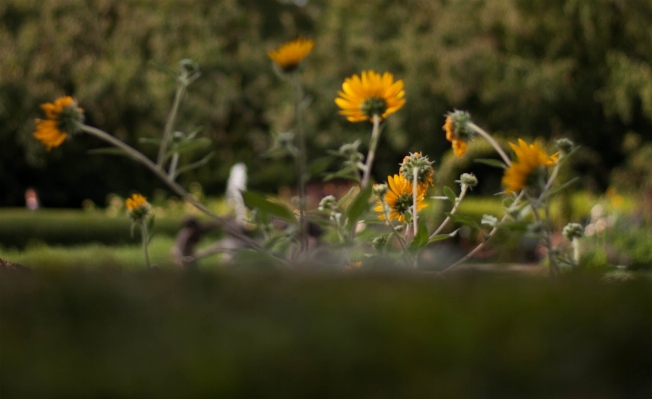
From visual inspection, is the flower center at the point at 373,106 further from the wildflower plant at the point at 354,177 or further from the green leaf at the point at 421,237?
the green leaf at the point at 421,237

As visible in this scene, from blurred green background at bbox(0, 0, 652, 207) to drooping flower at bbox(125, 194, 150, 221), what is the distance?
50.1 feet

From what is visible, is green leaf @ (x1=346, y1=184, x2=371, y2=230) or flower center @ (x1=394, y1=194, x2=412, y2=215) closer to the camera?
green leaf @ (x1=346, y1=184, x2=371, y2=230)

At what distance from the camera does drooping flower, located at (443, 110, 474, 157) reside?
149cm

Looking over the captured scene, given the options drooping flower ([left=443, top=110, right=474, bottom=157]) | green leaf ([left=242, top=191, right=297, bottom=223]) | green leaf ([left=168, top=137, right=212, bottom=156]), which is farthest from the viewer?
drooping flower ([left=443, top=110, right=474, bottom=157])

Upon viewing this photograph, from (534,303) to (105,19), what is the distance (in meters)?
21.7

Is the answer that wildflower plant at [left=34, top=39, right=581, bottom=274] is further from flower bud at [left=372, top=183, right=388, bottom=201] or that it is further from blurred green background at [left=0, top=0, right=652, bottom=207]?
blurred green background at [left=0, top=0, right=652, bottom=207]

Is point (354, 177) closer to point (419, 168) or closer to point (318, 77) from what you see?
point (419, 168)

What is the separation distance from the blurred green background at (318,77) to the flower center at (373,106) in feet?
49.6

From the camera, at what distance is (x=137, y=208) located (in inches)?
64.6

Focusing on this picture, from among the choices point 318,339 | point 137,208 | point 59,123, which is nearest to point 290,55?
point 59,123

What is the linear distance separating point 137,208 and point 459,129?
74cm

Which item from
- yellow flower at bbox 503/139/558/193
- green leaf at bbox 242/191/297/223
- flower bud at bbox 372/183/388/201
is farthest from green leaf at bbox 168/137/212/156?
yellow flower at bbox 503/139/558/193

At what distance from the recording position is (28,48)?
748 inches

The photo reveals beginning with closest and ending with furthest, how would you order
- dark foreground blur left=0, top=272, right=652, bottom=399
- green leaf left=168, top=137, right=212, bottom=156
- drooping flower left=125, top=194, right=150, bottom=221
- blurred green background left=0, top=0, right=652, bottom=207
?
dark foreground blur left=0, top=272, right=652, bottom=399, green leaf left=168, top=137, right=212, bottom=156, drooping flower left=125, top=194, right=150, bottom=221, blurred green background left=0, top=0, right=652, bottom=207
